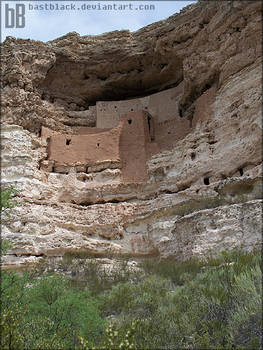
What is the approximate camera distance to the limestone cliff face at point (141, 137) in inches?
449

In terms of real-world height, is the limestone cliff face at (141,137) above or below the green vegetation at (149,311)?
above

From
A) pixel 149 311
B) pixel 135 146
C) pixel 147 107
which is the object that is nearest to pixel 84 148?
pixel 135 146

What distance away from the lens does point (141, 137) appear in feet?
50.4

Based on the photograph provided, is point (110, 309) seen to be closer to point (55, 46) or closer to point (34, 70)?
point (34, 70)

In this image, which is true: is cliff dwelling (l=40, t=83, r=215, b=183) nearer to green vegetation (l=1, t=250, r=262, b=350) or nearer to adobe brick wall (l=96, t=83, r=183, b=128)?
adobe brick wall (l=96, t=83, r=183, b=128)

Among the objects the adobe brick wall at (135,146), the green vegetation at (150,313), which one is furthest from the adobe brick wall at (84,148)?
the green vegetation at (150,313)

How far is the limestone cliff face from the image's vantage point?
11398 millimetres

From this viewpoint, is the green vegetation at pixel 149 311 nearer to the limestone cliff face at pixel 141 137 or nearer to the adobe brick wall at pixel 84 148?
the limestone cliff face at pixel 141 137

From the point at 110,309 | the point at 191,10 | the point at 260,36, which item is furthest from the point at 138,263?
the point at 191,10

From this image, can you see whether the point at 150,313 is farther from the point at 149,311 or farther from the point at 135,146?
the point at 135,146

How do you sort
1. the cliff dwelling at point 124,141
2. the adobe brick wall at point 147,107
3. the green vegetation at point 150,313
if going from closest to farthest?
the green vegetation at point 150,313
the cliff dwelling at point 124,141
the adobe brick wall at point 147,107

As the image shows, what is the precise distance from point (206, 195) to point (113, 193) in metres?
3.56

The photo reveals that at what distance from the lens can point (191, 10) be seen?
50.7 ft

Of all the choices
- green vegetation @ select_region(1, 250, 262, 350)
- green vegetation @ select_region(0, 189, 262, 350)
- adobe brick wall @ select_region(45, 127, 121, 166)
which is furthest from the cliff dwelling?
green vegetation @ select_region(1, 250, 262, 350)
